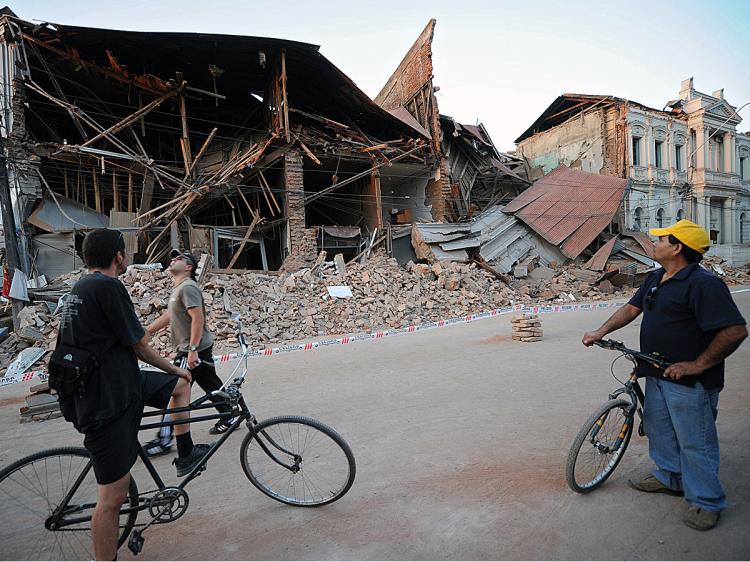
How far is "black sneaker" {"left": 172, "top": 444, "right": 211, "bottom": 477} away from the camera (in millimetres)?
2906

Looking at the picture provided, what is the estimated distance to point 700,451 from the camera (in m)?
2.36

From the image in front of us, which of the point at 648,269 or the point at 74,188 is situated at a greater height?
the point at 74,188

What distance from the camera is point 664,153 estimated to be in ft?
92.0

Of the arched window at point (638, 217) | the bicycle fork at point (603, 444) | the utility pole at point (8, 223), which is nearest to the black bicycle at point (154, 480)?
the bicycle fork at point (603, 444)

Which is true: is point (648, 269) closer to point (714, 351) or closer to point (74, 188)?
point (714, 351)

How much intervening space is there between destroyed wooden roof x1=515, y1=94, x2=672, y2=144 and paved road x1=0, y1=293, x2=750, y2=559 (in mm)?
26448

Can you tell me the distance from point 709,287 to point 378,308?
9688mm

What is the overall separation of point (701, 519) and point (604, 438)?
0.64m

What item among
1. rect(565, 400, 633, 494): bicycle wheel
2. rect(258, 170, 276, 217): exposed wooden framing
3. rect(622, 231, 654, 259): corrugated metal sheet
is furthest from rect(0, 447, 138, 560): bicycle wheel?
rect(622, 231, 654, 259): corrugated metal sheet

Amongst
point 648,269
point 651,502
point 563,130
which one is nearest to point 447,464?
point 651,502

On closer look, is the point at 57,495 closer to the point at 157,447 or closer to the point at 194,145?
the point at 157,447

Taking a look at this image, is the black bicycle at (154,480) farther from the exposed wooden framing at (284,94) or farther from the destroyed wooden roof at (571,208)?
the destroyed wooden roof at (571,208)

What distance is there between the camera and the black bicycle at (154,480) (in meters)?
2.31

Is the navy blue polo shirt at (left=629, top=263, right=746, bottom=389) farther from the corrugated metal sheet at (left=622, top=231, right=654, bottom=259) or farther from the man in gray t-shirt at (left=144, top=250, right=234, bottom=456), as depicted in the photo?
the corrugated metal sheet at (left=622, top=231, right=654, bottom=259)
